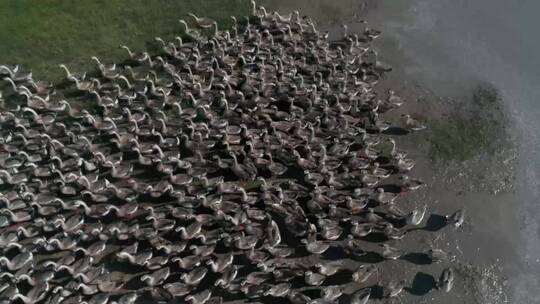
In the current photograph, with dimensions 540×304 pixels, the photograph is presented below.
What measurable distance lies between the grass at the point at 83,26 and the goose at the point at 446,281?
9.93 m

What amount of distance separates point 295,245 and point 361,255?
1.56 metres

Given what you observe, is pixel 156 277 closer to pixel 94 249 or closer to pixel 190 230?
pixel 190 230

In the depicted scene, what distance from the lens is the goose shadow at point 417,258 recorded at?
1264 centimetres

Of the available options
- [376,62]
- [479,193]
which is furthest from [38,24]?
[479,193]

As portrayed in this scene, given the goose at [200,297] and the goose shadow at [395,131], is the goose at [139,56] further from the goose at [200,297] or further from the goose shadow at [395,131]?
the goose at [200,297]

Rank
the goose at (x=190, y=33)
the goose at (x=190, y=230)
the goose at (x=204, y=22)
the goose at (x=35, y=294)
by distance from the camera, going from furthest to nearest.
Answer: the goose at (x=204, y=22), the goose at (x=190, y=33), the goose at (x=190, y=230), the goose at (x=35, y=294)

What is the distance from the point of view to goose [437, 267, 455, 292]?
40.1 ft

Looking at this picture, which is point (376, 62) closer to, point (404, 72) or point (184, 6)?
point (404, 72)

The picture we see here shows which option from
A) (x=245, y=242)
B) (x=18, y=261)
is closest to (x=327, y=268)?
(x=245, y=242)

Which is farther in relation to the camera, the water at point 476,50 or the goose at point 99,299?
the water at point 476,50

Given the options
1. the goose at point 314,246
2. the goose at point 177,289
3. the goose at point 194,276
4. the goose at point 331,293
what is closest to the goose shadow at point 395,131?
the goose at point 314,246

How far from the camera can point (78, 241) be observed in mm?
11922

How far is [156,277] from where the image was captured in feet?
37.8

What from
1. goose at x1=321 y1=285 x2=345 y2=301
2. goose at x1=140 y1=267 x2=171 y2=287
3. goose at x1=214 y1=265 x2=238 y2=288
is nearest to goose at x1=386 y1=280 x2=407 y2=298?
goose at x1=321 y1=285 x2=345 y2=301
